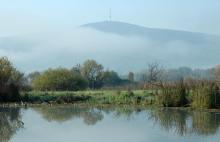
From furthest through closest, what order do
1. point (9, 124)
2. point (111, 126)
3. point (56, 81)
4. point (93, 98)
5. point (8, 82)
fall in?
point (56, 81), point (8, 82), point (93, 98), point (9, 124), point (111, 126)

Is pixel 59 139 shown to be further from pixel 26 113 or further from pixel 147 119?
pixel 26 113

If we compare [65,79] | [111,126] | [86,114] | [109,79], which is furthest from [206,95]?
[109,79]

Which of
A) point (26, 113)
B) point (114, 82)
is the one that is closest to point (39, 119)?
point (26, 113)

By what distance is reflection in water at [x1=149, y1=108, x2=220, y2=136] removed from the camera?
17.6 metres

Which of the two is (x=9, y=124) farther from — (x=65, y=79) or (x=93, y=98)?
(x=65, y=79)

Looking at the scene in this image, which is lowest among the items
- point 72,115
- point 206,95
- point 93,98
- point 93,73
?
point 72,115

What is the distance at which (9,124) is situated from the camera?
19.5 m

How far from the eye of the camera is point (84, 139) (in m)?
15.4

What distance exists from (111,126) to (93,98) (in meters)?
12.9

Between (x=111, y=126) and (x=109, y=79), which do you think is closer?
(x=111, y=126)

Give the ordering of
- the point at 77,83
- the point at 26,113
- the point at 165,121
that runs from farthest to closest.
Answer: the point at 77,83 → the point at 26,113 → the point at 165,121

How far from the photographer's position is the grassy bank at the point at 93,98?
30.0 m

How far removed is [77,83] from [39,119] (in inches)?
928

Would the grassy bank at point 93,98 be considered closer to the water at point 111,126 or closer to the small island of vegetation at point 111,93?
the small island of vegetation at point 111,93
